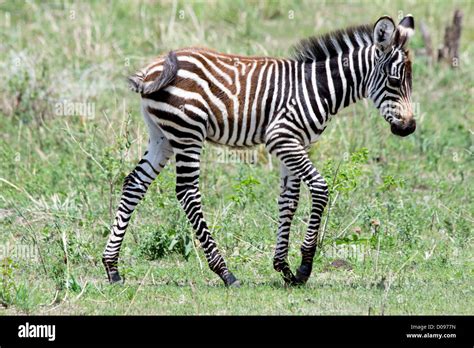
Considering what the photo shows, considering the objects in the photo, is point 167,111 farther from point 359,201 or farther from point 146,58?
point 146,58

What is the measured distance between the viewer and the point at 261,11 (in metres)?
20.5

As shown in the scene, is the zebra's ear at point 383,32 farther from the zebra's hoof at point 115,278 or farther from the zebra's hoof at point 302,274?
the zebra's hoof at point 115,278

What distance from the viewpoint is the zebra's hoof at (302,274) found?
974 centimetres

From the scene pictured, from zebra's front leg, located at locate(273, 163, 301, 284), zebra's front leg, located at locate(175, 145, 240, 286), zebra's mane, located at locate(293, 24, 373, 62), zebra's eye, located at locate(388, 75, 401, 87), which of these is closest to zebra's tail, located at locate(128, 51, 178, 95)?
zebra's front leg, located at locate(175, 145, 240, 286)

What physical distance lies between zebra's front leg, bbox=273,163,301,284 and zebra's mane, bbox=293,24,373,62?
1.15 m

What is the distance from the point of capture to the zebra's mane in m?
9.89

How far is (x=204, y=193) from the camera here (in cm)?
1279

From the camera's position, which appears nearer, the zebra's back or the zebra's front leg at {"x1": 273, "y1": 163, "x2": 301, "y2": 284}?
the zebra's back

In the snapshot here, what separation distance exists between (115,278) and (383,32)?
3607 mm

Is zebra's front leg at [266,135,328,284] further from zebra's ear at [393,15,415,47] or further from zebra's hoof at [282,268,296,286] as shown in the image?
zebra's ear at [393,15,415,47]

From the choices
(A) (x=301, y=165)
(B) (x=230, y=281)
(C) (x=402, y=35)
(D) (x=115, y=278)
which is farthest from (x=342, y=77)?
(D) (x=115, y=278)

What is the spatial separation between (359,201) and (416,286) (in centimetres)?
289

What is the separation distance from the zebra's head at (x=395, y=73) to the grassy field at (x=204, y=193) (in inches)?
40.5
